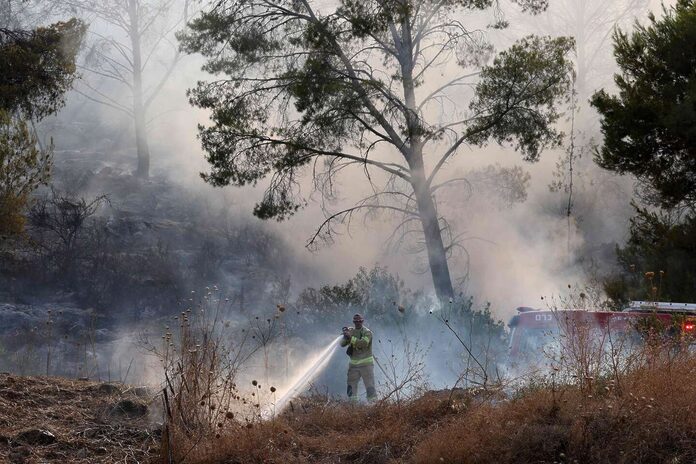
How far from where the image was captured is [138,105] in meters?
31.9

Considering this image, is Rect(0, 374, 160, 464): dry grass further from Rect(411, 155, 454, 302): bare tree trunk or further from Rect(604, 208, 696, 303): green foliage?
Rect(411, 155, 454, 302): bare tree trunk

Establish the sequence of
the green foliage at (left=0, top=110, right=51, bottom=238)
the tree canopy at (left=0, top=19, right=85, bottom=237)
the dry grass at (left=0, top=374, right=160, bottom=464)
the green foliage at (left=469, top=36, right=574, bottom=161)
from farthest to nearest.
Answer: the green foliage at (left=469, top=36, right=574, bottom=161), the tree canopy at (left=0, top=19, right=85, bottom=237), the green foliage at (left=0, top=110, right=51, bottom=238), the dry grass at (left=0, top=374, right=160, bottom=464)

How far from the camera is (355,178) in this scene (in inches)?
1073

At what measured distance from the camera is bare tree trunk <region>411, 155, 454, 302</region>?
16.8m

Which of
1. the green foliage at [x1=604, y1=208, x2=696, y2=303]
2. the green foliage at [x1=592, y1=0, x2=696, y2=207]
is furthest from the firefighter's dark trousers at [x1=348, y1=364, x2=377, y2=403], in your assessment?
the green foliage at [x1=592, y1=0, x2=696, y2=207]

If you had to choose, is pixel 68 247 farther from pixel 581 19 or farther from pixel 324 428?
pixel 581 19

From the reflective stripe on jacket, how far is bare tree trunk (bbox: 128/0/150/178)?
20.5 metres

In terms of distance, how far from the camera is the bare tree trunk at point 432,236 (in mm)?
16781

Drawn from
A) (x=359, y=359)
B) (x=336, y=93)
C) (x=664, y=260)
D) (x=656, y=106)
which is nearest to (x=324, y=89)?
(x=336, y=93)

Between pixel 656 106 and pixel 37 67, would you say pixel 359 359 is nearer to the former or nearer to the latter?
pixel 656 106

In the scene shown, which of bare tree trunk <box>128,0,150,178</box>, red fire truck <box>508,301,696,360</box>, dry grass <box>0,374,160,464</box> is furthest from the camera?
bare tree trunk <box>128,0,150,178</box>

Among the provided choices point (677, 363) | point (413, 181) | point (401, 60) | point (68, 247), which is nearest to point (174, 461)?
point (677, 363)

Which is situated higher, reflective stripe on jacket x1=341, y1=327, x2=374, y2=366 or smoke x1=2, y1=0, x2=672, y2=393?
smoke x1=2, y1=0, x2=672, y2=393

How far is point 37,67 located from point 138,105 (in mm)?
19251
